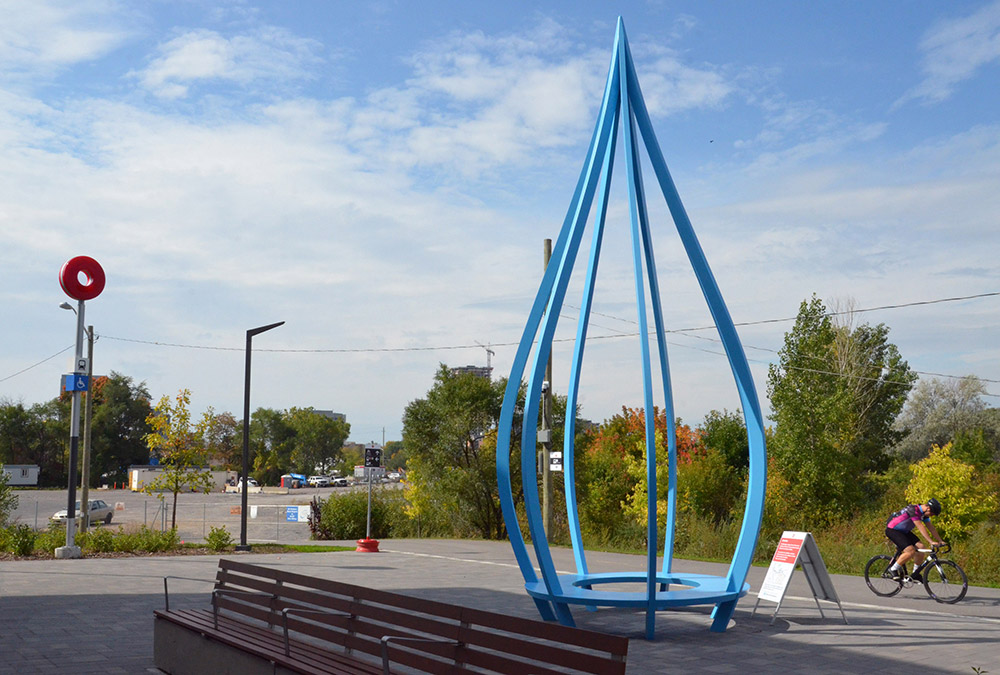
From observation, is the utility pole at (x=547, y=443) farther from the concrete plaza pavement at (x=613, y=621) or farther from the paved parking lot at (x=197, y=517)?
the paved parking lot at (x=197, y=517)

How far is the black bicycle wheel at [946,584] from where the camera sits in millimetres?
12875

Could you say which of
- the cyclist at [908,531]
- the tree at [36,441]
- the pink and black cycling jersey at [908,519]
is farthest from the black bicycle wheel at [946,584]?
the tree at [36,441]

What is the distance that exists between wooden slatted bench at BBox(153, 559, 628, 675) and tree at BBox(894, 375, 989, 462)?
1643 inches

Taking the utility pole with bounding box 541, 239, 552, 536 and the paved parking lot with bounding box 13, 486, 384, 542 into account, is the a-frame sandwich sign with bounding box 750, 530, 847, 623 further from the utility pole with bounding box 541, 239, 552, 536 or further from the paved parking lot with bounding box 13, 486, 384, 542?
the paved parking lot with bounding box 13, 486, 384, 542

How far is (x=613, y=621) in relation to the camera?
1088 centimetres

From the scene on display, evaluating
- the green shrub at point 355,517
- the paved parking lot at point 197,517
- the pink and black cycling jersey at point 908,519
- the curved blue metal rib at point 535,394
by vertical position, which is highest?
the curved blue metal rib at point 535,394

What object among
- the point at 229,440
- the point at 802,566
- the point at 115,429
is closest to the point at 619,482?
the point at 802,566

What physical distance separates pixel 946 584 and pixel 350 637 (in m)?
10.3

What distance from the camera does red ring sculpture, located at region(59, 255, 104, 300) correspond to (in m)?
19.7

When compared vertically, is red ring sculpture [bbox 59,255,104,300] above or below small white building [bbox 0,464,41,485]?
above

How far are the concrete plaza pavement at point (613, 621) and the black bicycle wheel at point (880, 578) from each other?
21 cm

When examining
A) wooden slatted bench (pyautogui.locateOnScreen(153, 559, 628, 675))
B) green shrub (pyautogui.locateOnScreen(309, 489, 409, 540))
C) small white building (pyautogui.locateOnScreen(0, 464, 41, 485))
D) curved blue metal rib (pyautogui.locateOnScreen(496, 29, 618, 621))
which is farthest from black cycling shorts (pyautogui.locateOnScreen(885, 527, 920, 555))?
small white building (pyautogui.locateOnScreen(0, 464, 41, 485))

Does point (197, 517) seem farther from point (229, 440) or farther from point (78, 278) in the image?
point (229, 440)

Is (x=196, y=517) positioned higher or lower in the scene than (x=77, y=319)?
lower
